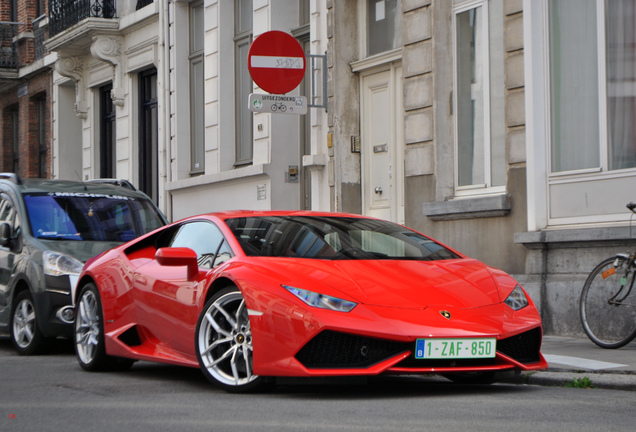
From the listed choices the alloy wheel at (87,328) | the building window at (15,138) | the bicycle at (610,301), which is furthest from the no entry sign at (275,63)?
the building window at (15,138)

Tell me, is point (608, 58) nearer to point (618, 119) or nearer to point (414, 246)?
point (618, 119)

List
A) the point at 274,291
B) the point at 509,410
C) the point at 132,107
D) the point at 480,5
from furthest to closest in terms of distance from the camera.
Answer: the point at 132,107
the point at 480,5
the point at 274,291
the point at 509,410

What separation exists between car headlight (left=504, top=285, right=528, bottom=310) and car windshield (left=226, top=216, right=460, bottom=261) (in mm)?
714

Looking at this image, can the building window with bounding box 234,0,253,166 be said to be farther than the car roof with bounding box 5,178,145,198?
Yes

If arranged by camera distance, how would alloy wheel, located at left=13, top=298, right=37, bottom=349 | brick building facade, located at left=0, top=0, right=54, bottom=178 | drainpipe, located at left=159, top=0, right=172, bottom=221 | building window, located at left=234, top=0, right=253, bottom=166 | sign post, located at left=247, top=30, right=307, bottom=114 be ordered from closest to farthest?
alloy wheel, located at left=13, top=298, right=37, bottom=349 < sign post, located at left=247, top=30, right=307, bottom=114 < building window, located at left=234, top=0, right=253, bottom=166 < drainpipe, located at left=159, top=0, right=172, bottom=221 < brick building facade, located at left=0, top=0, right=54, bottom=178

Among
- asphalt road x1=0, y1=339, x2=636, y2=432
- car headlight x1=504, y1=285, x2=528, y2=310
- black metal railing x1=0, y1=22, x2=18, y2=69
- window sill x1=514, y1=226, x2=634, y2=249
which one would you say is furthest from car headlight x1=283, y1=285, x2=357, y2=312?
black metal railing x1=0, y1=22, x2=18, y2=69

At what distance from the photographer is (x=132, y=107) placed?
74.2 ft

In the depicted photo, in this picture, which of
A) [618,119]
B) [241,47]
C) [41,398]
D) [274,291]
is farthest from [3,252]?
[241,47]

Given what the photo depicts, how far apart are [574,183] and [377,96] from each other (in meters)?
4.37

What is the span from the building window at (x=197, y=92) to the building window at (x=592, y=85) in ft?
32.2

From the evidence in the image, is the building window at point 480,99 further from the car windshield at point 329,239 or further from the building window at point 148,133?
the building window at point 148,133

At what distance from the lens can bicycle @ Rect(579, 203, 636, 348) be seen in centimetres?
945

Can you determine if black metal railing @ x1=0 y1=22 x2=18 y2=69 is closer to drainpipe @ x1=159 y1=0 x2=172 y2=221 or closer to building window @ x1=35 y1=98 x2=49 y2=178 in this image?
building window @ x1=35 y1=98 x2=49 y2=178

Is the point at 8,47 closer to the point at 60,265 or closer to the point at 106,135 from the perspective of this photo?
the point at 106,135
